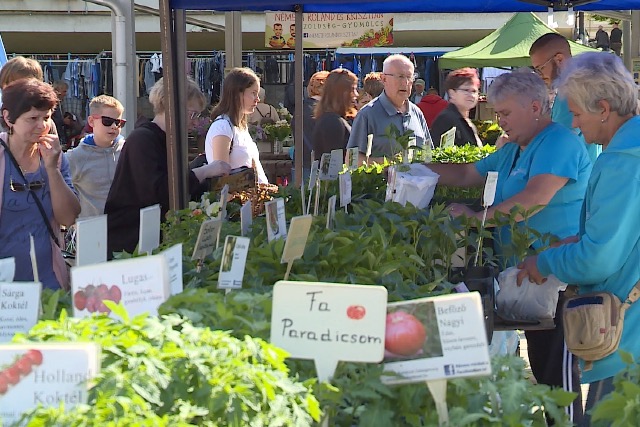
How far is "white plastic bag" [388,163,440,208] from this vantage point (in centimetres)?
352

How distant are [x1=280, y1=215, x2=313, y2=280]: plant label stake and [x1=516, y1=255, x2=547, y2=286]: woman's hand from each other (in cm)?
85

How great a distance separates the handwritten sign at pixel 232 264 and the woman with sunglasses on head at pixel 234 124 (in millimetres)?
2822

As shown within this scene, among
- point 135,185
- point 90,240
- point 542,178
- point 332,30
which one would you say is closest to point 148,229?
point 90,240

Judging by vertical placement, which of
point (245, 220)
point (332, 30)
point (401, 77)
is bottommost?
point (245, 220)

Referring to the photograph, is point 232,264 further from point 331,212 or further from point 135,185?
point 135,185

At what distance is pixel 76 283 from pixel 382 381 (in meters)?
0.64

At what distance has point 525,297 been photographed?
293cm

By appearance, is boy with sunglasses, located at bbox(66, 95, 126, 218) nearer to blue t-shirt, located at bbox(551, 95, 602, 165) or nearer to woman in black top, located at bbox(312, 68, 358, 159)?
woman in black top, located at bbox(312, 68, 358, 159)

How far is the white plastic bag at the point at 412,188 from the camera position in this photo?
352 centimetres

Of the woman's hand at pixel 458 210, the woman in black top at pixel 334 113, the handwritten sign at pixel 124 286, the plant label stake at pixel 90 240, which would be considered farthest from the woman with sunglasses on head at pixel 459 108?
the handwritten sign at pixel 124 286

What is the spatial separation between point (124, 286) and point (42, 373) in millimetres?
396

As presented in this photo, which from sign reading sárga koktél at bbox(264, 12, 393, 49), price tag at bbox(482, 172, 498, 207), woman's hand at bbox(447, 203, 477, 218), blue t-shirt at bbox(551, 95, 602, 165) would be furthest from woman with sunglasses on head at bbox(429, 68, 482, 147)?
price tag at bbox(482, 172, 498, 207)

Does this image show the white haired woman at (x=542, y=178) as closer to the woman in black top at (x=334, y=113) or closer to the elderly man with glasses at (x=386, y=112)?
the elderly man with glasses at (x=386, y=112)

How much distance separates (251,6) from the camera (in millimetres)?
4363
